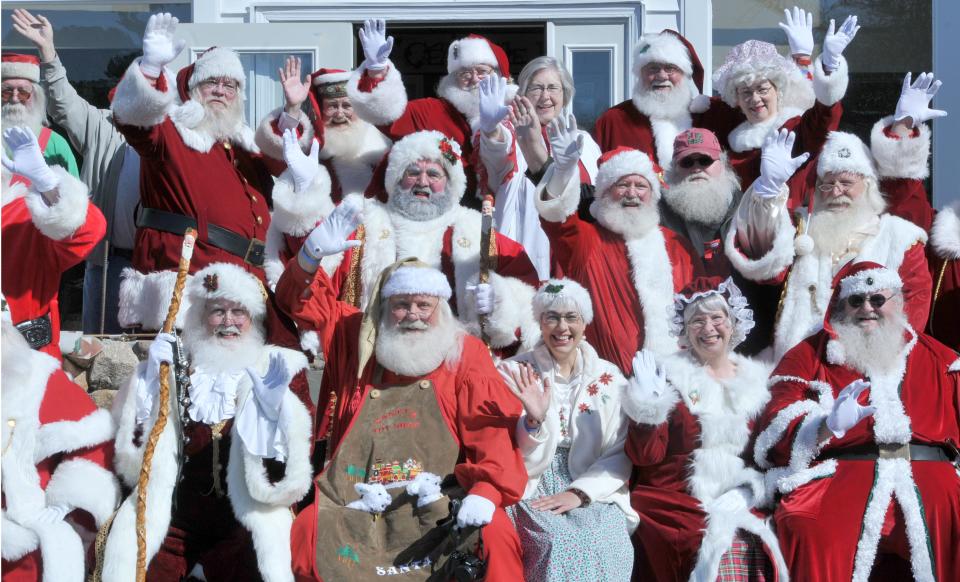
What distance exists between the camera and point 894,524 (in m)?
6.06

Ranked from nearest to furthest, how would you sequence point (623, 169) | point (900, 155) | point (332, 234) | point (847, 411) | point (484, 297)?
point (847, 411) → point (332, 234) → point (484, 297) → point (623, 169) → point (900, 155)

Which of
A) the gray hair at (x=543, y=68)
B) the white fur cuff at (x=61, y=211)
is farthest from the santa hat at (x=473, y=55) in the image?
the white fur cuff at (x=61, y=211)

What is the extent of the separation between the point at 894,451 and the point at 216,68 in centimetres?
396

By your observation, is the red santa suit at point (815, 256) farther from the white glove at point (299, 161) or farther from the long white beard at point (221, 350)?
the long white beard at point (221, 350)

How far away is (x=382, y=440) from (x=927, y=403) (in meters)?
2.31

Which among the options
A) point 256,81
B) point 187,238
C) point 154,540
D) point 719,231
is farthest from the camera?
point 256,81

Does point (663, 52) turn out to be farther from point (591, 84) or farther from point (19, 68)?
point (19, 68)

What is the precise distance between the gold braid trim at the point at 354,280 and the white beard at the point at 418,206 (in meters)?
0.24

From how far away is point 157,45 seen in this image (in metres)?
7.09

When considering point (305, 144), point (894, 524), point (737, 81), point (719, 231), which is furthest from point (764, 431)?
point (305, 144)

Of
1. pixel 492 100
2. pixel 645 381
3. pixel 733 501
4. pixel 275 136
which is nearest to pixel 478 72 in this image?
pixel 492 100

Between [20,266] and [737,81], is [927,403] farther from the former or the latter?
[20,266]

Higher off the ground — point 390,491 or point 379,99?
point 379,99

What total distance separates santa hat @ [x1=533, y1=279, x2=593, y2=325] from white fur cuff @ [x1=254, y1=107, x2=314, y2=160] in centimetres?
175
